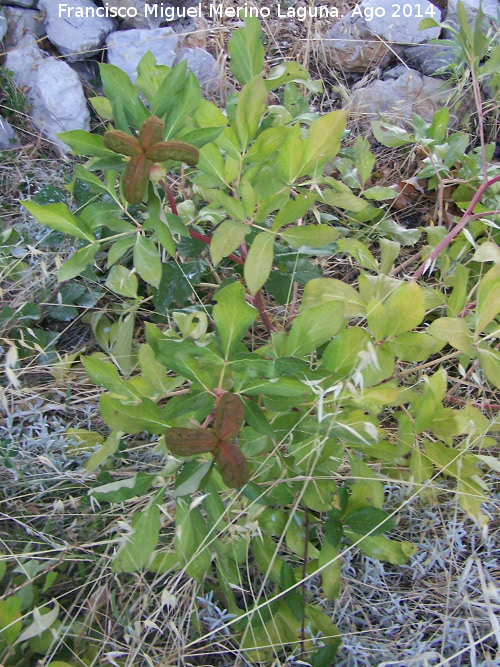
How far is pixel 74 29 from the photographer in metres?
2.11

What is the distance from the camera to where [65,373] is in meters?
1.44

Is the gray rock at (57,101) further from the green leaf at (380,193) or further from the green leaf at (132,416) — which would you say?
the green leaf at (132,416)

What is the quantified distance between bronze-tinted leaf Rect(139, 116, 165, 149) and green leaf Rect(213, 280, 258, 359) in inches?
11.3

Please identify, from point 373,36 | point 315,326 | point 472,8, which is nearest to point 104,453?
point 315,326

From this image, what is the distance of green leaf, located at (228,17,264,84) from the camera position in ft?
3.80

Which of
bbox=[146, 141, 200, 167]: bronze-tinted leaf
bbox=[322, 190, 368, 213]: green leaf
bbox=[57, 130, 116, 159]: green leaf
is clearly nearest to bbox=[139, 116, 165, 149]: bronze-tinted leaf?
bbox=[146, 141, 200, 167]: bronze-tinted leaf

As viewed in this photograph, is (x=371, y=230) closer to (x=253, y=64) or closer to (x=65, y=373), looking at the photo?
(x=253, y=64)

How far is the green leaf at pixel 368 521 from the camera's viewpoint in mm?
999

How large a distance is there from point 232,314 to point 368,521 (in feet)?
1.57

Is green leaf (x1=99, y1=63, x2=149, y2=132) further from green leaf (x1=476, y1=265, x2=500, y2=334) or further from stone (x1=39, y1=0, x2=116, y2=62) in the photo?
stone (x1=39, y1=0, x2=116, y2=62)

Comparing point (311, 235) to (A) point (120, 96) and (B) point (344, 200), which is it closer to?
(B) point (344, 200)

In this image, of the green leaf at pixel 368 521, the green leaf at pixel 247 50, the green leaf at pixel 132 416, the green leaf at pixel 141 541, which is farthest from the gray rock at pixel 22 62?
the green leaf at pixel 368 521

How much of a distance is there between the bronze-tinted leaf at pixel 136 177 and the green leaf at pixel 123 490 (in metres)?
0.49

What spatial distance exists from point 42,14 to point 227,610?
2.29 meters
